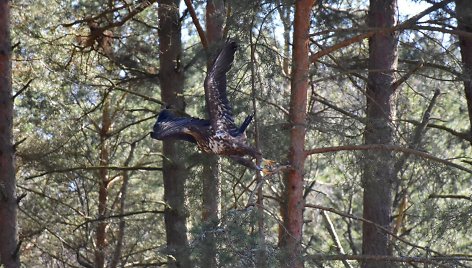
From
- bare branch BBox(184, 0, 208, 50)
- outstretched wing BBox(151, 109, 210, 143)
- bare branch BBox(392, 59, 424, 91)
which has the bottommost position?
outstretched wing BBox(151, 109, 210, 143)

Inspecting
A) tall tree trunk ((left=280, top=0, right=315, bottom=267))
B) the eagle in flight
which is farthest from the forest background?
the eagle in flight

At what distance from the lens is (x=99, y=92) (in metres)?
12.6

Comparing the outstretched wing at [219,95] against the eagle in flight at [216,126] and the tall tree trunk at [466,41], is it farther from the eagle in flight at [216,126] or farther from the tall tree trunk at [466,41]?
the tall tree trunk at [466,41]

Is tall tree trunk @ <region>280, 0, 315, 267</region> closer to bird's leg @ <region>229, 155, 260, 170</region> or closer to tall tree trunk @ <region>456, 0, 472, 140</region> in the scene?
bird's leg @ <region>229, 155, 260, 170</region>

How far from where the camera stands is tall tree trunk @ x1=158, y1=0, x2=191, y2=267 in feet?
35.5

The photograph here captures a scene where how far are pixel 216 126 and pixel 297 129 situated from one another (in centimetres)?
127

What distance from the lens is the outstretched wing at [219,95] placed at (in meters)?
5.86

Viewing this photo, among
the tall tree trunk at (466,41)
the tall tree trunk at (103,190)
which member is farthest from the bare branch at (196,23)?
the tall tree trunk at (103,190)

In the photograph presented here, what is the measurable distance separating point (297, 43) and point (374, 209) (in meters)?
3.84

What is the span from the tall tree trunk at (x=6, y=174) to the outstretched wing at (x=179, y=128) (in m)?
4.13

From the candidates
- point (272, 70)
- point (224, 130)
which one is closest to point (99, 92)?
point (272, 70)

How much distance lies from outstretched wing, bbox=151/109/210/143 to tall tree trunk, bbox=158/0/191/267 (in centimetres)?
462

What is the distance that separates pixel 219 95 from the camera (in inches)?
233

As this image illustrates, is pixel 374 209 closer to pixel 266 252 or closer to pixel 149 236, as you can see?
pixel 266 252
